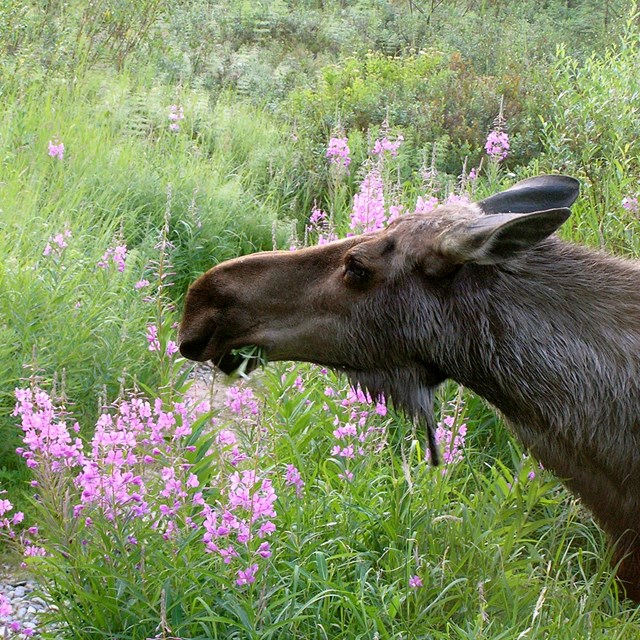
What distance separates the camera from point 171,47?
10.9 meters

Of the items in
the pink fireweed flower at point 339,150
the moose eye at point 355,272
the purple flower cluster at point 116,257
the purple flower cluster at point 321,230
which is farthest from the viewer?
the pink fireweed flower at point 339,150

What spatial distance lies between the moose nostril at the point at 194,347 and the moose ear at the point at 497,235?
2.66ft

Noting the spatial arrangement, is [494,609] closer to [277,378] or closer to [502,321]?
[502,321]

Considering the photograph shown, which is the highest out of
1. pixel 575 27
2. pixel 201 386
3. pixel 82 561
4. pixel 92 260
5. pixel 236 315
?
pixel 236 315

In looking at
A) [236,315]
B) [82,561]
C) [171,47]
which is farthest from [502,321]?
[171,47]

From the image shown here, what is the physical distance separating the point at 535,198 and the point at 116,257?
2.10 metres

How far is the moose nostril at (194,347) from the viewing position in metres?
3.29

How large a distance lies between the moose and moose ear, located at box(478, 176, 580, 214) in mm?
135

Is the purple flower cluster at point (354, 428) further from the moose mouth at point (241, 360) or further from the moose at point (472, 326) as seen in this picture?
the moose mouth at point (241, 360)

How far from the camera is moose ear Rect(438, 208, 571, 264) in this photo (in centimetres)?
291

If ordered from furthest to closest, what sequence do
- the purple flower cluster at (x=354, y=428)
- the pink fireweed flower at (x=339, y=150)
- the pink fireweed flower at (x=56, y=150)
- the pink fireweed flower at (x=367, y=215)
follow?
the pink fireweed flower at (x=56, y=150) < the pink fireweed flower at (x=339, y=150) < the pink fireweed flower at (x=367, y=215) < the purple flower cluster at (x=354, y=428)

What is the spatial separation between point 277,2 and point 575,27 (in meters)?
4.04

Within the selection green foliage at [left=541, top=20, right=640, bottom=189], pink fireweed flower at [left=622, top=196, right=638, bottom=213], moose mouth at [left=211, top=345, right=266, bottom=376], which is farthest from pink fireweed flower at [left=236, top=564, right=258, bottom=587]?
green foliage at [left=541, top=20, right=640, bottom=189]

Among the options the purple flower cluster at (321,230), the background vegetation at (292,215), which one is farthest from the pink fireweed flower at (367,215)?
the background vegetation at (292,215)
